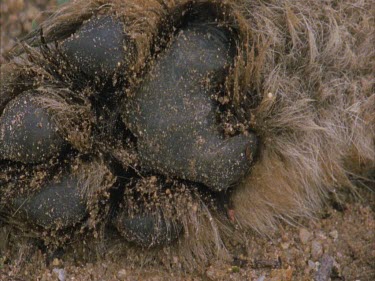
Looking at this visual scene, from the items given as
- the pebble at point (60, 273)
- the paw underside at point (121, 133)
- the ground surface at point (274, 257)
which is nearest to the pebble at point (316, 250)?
the ground surface at point (274, 257)

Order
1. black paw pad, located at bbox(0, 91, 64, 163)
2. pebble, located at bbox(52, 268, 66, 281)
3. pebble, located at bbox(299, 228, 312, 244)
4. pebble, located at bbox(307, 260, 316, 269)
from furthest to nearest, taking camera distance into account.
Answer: pebble, located at bbox(299, 228, 312, 244)
pebble, located at bbox(307, 260, 316, 269)
pebble, located at bbox(52, 268, 66, 281)
black paw pad, located at bbox(0, 91, 64, 163)

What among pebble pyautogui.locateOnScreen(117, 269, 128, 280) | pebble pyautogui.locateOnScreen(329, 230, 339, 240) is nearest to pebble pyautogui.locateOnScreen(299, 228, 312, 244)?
pebble pyautogui.locateOnScreen(329, 230, 339, 240)

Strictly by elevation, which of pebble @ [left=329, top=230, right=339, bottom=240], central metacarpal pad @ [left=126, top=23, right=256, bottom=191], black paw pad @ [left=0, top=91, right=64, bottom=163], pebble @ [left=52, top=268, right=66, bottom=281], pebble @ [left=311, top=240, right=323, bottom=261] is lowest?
pebble @ [left=329, top=230, right=339, bottom=240]

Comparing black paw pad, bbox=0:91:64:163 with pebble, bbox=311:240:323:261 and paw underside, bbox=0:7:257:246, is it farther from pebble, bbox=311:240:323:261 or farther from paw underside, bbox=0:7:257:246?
pebble, bbox=311:240:323:261

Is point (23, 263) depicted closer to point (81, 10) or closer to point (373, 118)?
point (81, 10)

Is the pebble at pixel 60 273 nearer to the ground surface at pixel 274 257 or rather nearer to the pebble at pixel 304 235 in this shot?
the ground surface at pixel 274 257

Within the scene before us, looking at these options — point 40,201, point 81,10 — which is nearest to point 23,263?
point 40,201

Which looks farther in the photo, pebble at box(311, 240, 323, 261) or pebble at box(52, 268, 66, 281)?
pebble at box(311, 240, 323, 261)

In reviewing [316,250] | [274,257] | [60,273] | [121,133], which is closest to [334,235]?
[316,250]
